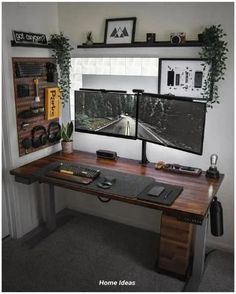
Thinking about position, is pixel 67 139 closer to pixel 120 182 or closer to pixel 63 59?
pixel 63 59

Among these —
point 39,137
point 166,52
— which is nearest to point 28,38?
point 39,137

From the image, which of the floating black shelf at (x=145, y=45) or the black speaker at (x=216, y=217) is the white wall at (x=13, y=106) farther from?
the black speaker at (x=216, y=217)

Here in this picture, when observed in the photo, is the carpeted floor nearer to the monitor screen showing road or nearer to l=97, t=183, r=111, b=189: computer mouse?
l=97, t=183, r=111, b=189: computer mouse

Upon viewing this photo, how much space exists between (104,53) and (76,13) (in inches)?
17.7

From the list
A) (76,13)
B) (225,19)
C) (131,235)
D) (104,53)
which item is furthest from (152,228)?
(76,13)

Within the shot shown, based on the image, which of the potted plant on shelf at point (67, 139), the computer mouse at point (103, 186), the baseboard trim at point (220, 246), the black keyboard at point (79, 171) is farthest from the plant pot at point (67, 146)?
the baseboard trim at point (220, 246)

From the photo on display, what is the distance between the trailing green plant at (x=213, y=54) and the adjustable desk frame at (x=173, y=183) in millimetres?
658

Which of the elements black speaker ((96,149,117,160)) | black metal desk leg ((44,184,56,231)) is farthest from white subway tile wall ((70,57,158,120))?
black metal desk leg ((44,184,56,231))

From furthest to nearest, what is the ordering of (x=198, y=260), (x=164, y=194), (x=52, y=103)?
(x=52, y=103)
(x=198, y=260)
(x=164, y=194)

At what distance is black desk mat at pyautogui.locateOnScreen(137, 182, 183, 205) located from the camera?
1.94 meters

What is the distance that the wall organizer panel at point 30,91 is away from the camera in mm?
2479

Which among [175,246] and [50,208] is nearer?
[175,246]

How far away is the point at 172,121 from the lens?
226 centimetres

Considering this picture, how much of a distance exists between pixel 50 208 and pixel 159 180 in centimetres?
113
